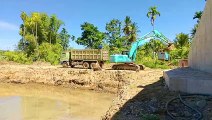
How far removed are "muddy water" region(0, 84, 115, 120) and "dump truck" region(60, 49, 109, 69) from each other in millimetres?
4561

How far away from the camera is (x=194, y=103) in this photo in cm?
937

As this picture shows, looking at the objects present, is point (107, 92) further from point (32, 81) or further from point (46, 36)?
point (46, 36)

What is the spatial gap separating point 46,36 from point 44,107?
1826 inches

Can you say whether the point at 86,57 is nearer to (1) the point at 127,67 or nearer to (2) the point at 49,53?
(1) the point at 127,67

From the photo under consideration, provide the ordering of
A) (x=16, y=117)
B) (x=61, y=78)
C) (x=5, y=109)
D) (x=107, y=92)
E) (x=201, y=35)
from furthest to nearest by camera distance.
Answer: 1. (x=61, y=78)
2. (x=107, y=92)
3. (x=5, y=109)
4. (x=16, y=117)
5. (x=201, y=35)

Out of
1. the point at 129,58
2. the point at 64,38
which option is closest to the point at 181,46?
the point at 129,58

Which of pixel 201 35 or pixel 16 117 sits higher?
pixel 201 35

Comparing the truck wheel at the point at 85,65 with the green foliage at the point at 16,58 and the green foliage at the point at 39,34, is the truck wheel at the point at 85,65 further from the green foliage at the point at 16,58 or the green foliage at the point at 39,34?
the green foliage at the point at 39,34

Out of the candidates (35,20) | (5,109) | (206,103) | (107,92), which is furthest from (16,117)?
(35,20)

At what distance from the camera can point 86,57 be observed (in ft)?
104

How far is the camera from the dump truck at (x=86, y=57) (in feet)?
101

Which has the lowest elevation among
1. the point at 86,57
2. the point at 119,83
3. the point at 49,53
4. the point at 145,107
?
the point at 119,83

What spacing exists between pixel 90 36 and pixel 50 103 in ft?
134

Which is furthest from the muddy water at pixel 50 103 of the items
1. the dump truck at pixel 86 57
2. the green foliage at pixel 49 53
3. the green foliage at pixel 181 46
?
the green foliage at pixel 49 53
